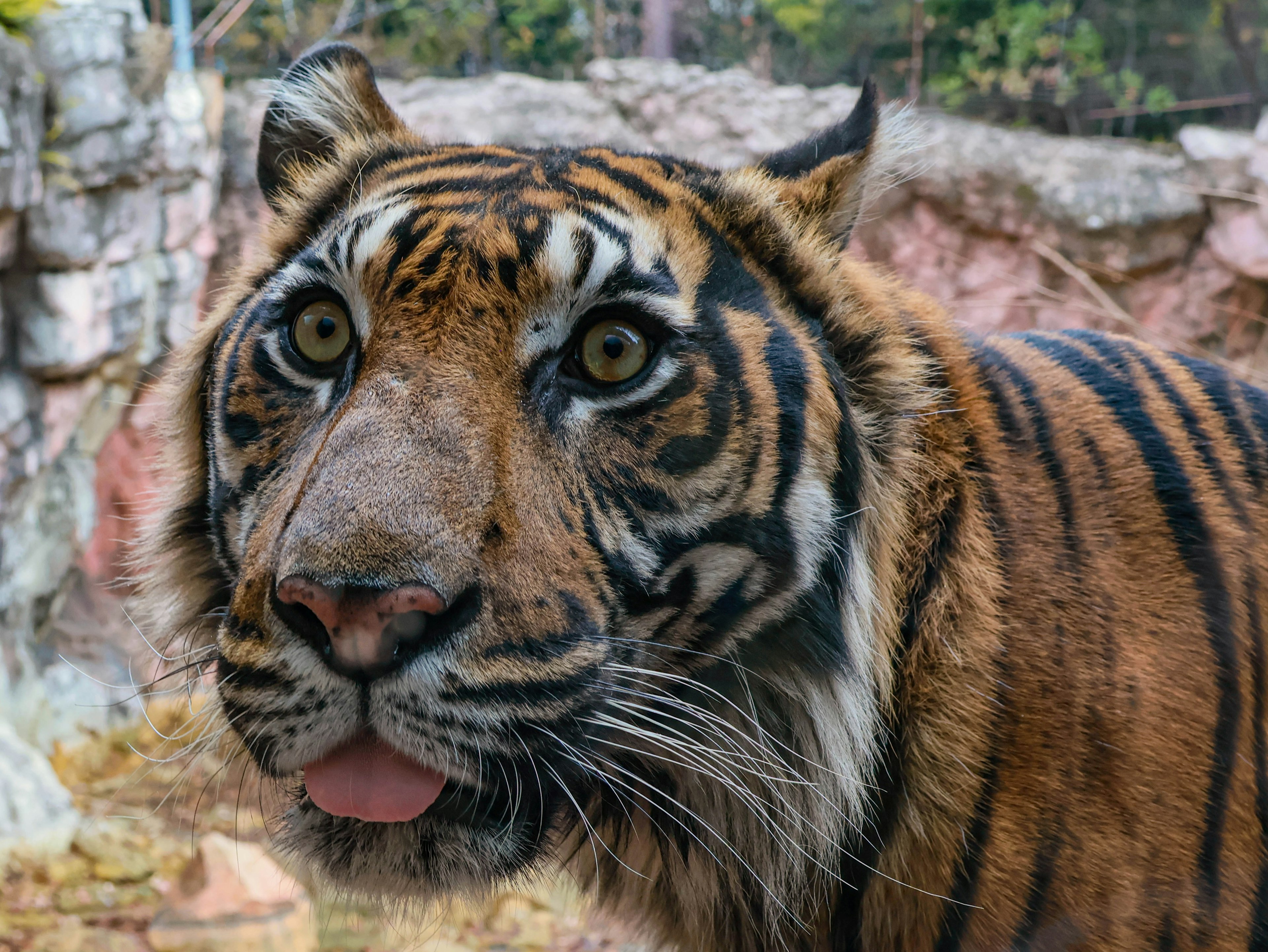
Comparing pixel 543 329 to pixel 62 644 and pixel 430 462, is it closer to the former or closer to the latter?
pixel 430 462

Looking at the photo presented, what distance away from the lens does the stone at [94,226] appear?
4.07 meters

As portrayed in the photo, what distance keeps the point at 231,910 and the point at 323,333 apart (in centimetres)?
204

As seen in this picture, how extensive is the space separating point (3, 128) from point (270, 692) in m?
3.26

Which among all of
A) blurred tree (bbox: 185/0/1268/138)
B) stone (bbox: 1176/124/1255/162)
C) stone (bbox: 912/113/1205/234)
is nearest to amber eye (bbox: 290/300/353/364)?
blurred tree (bbox: 185/0/1268/138)

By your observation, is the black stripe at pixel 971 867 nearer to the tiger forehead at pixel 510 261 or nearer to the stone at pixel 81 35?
the tiger forehead at pixel 510 261

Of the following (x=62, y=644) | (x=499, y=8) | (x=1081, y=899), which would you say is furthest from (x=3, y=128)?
(x=1081, y=899)

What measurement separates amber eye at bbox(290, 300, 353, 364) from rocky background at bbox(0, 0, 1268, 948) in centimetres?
65

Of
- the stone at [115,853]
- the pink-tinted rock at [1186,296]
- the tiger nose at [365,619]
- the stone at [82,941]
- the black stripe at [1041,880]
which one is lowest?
the stone at [115,853]

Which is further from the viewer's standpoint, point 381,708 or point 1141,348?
point 1141,348

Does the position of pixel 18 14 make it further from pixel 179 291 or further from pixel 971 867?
pixel 971 867

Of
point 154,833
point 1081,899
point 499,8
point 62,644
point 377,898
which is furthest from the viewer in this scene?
point 499,8

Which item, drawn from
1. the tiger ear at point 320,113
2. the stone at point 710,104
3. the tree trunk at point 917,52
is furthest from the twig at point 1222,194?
the tiger ear at point 320,113

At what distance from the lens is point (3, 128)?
11.6 feet

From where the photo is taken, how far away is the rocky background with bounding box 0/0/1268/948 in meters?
3.99
